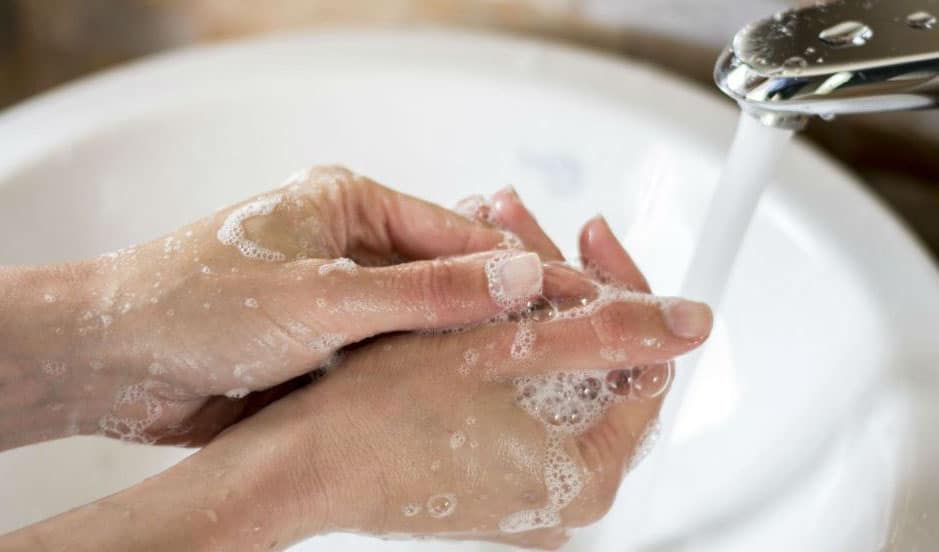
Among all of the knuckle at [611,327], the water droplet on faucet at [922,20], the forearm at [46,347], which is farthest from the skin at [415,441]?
the water droplet on faucet at [922,20]

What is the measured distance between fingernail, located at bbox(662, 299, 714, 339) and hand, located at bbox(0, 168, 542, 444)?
0.29 ft

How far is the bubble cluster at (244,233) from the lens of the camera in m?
0.64

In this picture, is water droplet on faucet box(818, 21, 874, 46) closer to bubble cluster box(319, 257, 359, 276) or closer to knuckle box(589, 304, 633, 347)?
knuckle box(589, 304, 633, 347)

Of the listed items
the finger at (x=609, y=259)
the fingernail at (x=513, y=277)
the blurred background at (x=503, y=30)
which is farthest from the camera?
the blurred background at (x=503, y=30)

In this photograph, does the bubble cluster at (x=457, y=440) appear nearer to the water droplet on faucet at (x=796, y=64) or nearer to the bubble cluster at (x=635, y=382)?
the bubble cluster at (x=635, y=382)

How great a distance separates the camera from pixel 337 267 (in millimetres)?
616

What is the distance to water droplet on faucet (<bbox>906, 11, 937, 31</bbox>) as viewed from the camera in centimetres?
56

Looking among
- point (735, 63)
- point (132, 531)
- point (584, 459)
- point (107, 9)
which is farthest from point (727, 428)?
point (107, 9)

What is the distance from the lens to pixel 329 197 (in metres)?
0.69

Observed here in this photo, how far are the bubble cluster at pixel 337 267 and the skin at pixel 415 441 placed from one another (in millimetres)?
65

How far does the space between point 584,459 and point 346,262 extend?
20cm

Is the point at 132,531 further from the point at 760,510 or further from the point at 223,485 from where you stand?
the point at 760,510

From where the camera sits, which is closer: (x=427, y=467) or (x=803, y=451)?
(x=427, y=467)

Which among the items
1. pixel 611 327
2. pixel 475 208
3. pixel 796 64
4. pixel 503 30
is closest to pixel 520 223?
pixel 475 208
